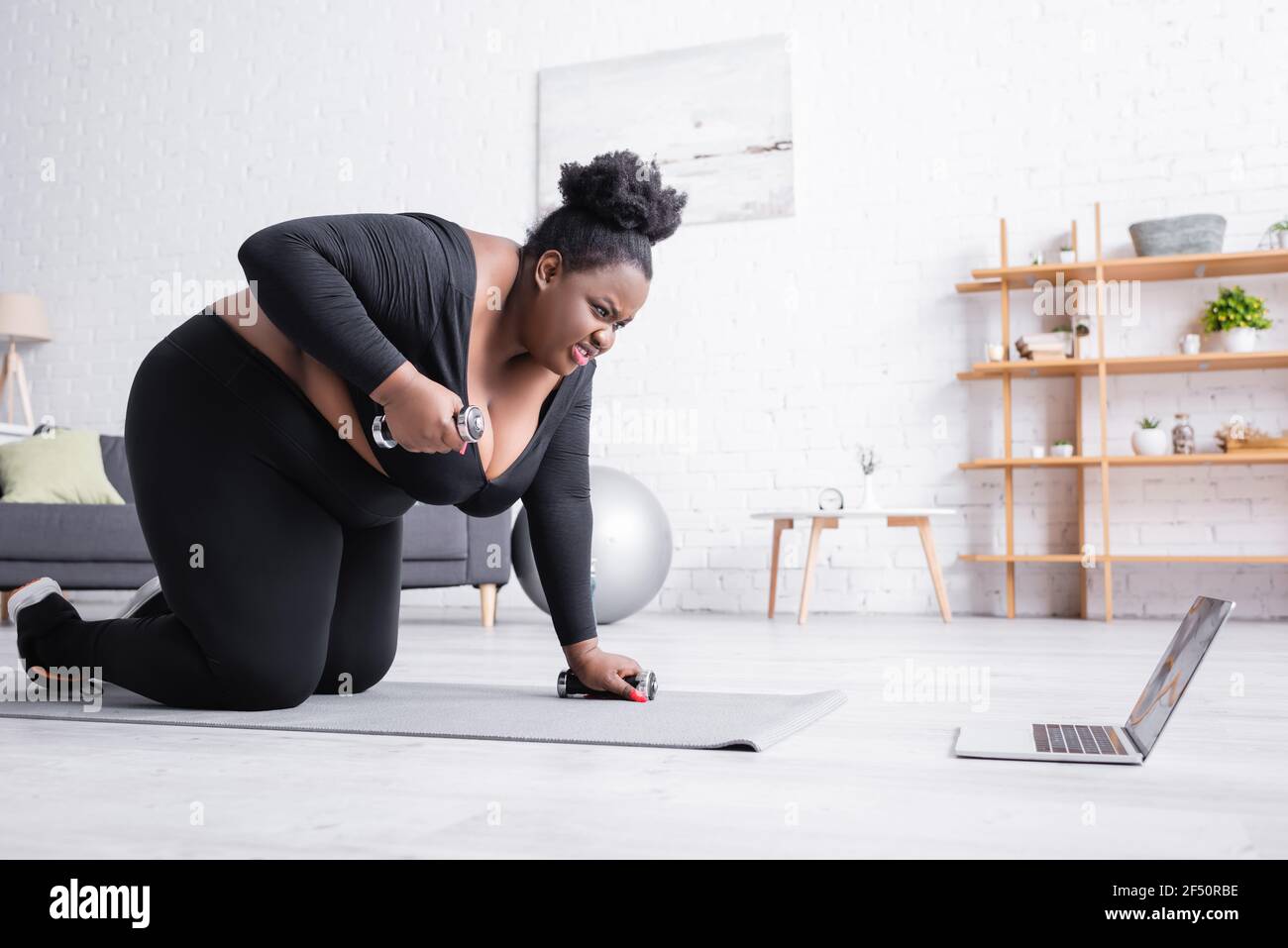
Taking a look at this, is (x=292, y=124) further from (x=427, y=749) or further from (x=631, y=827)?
(x=631, y=827)

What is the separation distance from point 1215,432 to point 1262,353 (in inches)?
13.2

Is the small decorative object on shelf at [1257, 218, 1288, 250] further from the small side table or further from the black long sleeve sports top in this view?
the black long sleeve sports top

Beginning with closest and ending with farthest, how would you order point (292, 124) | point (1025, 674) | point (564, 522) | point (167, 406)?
1. point (167, 406)
2. point (564, 522)
3. point (1025, 674)
4. point (292, 124)

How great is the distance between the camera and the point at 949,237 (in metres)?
4.68

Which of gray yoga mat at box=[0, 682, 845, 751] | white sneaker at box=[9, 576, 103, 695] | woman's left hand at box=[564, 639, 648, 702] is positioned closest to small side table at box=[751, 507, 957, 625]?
gray yoga mat at box=[0, 682, 845, 751]

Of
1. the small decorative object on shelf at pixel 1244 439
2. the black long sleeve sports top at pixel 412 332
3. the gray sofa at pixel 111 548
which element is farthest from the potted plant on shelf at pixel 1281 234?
the black long sleeve sports top at pixel 412 332

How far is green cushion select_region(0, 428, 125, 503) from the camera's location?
13.9 ft

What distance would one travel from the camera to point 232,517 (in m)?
1.58

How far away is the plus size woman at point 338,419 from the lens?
1419 millimetres

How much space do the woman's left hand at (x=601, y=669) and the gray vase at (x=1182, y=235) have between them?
327 cm

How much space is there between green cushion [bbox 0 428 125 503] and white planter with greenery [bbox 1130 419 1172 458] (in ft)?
12.8

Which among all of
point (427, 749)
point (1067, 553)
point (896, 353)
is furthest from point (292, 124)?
point (427, 749)

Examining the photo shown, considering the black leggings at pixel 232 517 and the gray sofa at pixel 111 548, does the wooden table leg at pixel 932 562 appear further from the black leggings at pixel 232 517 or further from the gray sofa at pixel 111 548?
the black leggings at pixel 232 517
